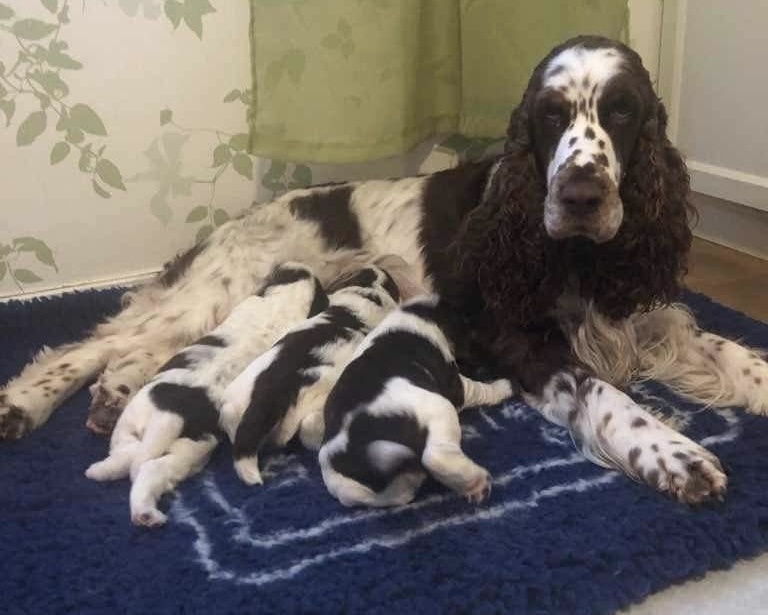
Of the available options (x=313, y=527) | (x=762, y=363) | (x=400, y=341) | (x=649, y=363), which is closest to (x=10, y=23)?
(x=400, y=341)

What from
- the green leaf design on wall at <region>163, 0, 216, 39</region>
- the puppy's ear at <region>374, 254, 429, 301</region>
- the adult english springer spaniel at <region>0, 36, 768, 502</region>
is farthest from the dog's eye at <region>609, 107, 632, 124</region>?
the green leaf design on wall at <region>163, 0, 216, 39</region>

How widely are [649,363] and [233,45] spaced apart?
5.40 ft

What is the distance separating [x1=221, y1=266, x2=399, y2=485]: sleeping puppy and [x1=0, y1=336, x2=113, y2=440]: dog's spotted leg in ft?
1.99

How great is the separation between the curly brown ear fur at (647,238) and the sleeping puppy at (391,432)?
0.54m

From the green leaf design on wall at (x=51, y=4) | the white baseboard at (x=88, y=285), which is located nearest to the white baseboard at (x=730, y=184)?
the white baseboard at (x=88, y=285)

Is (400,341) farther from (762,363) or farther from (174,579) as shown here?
(762,363)

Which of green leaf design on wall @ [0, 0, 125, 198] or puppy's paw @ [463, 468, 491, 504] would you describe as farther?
green leaf design on wall @ [0, 0, 125, 198]

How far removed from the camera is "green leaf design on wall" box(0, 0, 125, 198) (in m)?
2.65

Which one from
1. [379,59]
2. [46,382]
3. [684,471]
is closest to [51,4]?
[379,59]

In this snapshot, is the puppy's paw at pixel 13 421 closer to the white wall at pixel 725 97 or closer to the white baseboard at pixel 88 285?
the white baseboard at pixel 88 285

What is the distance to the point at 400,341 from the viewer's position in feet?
6.07

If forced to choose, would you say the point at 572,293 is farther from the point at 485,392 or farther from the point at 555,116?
the point at 555,116

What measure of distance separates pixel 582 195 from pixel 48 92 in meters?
1.73

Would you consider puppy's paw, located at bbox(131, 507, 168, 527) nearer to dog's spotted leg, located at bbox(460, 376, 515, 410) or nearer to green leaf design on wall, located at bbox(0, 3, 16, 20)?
dog's spotted leg, located at bbox(460, 376, 515, 410)
